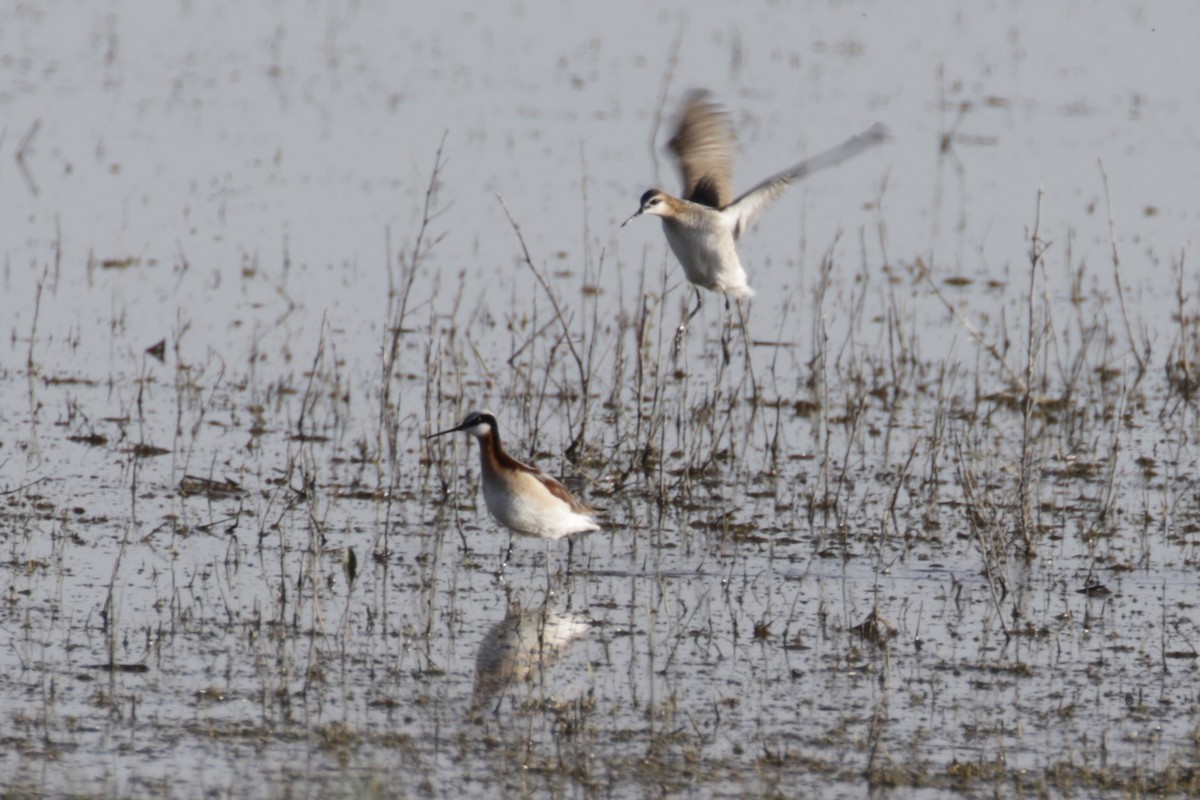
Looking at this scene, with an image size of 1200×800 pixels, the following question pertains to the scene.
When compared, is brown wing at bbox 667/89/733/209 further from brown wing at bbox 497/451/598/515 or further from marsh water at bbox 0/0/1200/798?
brown wing at bbox 497/451/598/515

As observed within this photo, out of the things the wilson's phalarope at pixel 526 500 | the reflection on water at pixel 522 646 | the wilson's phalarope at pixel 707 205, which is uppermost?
the wilson's phalarope at pixel 707 205

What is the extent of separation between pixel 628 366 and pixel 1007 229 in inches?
237

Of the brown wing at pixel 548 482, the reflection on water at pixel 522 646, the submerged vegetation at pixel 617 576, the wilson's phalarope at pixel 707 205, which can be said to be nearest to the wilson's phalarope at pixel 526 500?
the brown wing at pixel 548 482

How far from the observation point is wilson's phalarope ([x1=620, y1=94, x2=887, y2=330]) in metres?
11.2

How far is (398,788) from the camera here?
6.36 m

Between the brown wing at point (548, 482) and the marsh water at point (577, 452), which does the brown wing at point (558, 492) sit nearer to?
the brown wing at point (548, 482)

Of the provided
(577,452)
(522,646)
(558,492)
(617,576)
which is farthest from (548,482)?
(577,452)

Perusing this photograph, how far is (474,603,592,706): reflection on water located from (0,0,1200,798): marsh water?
38 millimetres

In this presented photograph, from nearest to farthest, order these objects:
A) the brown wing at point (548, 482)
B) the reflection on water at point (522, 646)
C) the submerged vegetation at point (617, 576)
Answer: the submerged vegetation at point (617, 576) → the reflection on water at point (522, 646) → the brown wing at point (548, 482)

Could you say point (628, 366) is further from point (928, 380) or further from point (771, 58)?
point (771, 58)

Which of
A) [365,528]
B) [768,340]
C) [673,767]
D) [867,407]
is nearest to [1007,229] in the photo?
[768,340]

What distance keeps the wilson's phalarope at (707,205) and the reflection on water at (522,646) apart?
268 cm

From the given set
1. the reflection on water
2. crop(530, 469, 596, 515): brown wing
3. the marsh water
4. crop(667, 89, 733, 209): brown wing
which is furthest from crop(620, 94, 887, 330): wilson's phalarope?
the reflection on water

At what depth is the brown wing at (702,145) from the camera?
1188 centimetres
